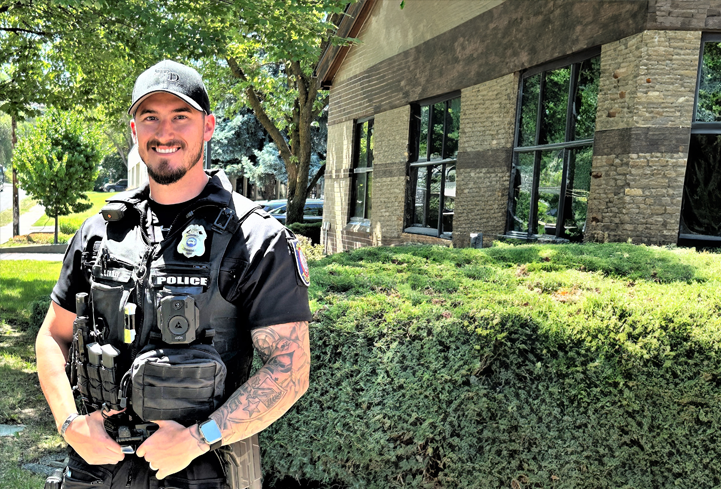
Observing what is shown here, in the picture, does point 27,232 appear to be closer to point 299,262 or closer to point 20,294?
point 20,294

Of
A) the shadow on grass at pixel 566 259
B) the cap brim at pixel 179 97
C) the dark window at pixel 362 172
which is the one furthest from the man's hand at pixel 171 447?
the dark window at pixel 362 172

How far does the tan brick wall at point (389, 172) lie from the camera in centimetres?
1182

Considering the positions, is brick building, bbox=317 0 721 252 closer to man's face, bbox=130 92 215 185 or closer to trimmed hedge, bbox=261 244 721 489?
trimmed hedge, bbox=261 244 721 489

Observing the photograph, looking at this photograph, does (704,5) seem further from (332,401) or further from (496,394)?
(332,401)

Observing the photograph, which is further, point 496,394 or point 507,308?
point 507,308

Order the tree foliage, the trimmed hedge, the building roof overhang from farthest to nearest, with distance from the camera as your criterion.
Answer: the tree foliage < the building roof overhang < the trimmed hedge

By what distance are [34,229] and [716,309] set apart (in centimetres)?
2928

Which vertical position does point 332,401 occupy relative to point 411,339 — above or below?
below

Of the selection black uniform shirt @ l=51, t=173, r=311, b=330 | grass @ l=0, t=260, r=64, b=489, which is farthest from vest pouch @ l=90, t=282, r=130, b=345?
grass @ l=0, t=260, r=64, b=489

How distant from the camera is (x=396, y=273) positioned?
4.39 metres

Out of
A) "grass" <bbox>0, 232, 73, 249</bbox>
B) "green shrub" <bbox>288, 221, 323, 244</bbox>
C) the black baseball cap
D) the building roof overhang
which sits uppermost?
the building roof overhang

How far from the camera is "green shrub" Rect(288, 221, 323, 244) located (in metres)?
17.4

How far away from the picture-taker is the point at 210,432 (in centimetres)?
154

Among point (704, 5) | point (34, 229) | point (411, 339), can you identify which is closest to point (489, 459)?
point (411, 339)
